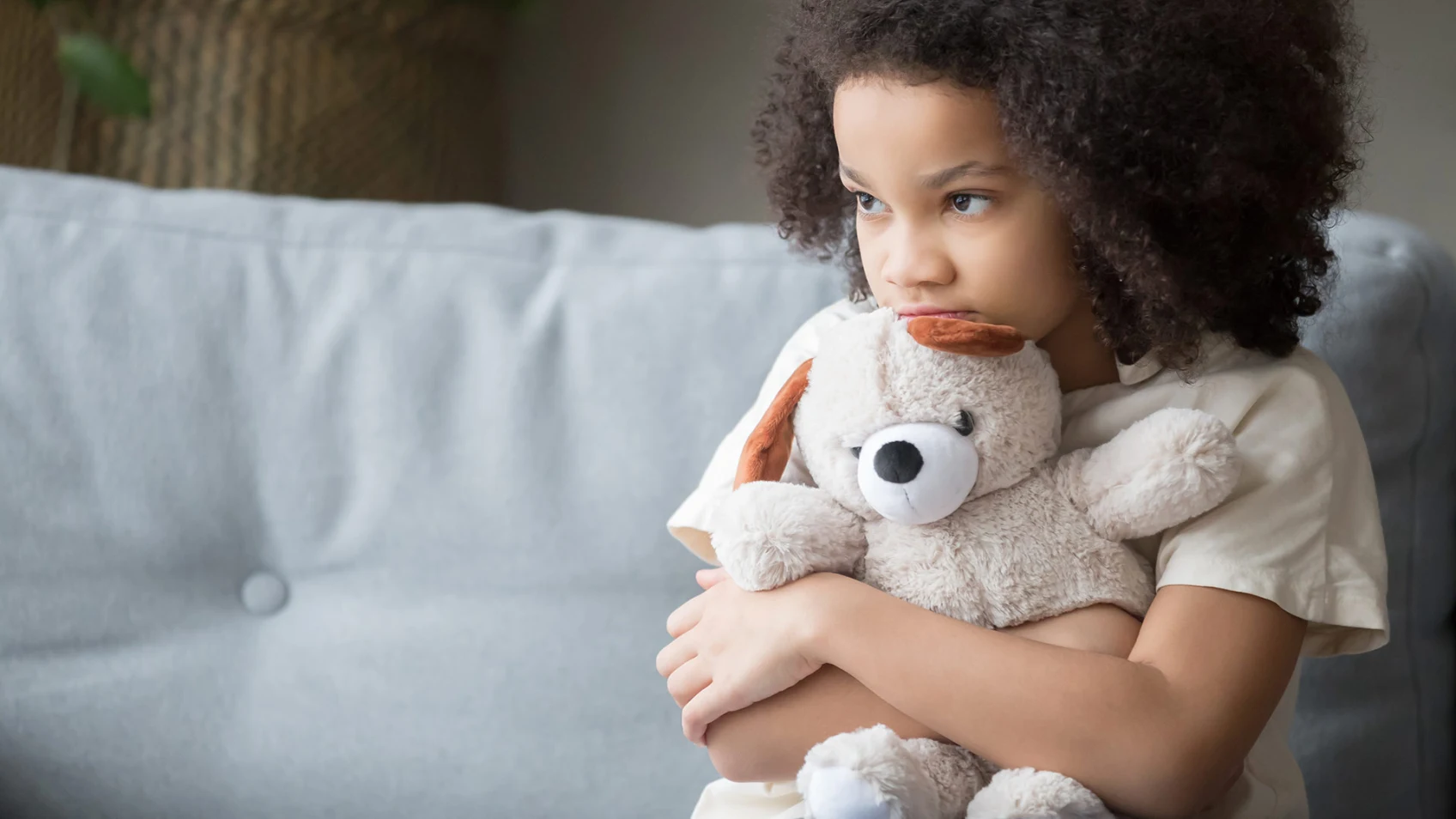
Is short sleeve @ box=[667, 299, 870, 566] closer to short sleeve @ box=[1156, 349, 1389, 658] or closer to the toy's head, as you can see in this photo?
the toy's head

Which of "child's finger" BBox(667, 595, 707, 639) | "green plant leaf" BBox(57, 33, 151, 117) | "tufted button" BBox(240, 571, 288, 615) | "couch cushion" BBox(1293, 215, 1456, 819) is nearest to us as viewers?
"child's finger" BBox(667, 595, 707, 639)

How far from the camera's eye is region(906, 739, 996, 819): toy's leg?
622 millimetres

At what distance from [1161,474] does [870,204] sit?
0.75 ft

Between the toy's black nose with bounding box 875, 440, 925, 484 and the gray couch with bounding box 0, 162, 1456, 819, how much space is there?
40 cm

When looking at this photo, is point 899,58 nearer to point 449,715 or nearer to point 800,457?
point 800,457

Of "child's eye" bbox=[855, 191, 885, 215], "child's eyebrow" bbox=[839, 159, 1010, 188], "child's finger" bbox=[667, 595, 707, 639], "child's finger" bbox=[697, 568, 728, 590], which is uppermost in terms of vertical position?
"child's eye" bbox=[855, 191, 885, 215]

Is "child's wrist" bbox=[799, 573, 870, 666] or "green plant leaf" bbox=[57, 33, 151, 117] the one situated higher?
"green plant leaf" bbox=[57, 33, 151, 117]

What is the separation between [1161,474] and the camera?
0.61 metres

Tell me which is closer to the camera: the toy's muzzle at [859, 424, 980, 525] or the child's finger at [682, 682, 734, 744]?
the toy's muzzle at [859, 424, 980, 525]

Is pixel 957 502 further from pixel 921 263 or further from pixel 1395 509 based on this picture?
pixel 1395 509

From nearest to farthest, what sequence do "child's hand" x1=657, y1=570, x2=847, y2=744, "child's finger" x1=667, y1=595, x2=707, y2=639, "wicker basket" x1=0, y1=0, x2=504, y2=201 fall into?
"child's hand" x1=657, y1=570, x2=847, y2=744 < "child's finger" x1=667, y1=595, x2=707, y2=639 < "wicker basket" x1=0, y1=0, x2=504, y2=201

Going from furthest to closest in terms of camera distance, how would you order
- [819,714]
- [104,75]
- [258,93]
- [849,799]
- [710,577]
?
[258,93], [104,75], [710,577], [819,714], [849,799]

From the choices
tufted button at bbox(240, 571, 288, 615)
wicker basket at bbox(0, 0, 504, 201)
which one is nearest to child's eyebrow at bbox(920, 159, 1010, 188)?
tufted button at bbox(240, 571, 288, 615)

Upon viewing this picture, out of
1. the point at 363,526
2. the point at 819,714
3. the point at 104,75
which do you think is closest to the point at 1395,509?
the point at 819,714
